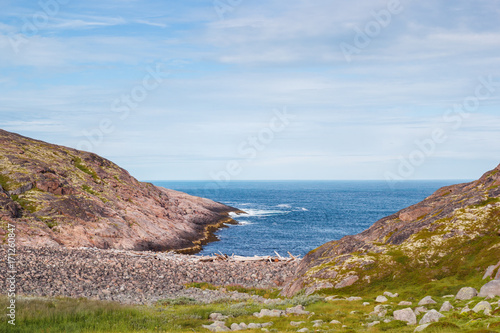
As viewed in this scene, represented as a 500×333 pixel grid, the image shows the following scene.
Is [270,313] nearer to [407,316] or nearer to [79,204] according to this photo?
[407,316]

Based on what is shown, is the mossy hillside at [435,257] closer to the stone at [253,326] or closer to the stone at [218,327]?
the stone at [253,326]

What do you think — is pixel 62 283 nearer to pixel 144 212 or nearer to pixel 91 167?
pixel 144 212

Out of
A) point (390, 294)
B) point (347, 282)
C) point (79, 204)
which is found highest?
point (79, 204)

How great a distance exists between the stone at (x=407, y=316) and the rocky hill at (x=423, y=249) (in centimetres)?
569

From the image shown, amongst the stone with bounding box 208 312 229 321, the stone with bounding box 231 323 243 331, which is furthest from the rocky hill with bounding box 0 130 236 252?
the stone with bounding box 231 323 243 331

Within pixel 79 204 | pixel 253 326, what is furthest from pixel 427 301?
pixel 79 204

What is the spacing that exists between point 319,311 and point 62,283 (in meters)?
22.1

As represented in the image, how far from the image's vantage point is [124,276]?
118ft

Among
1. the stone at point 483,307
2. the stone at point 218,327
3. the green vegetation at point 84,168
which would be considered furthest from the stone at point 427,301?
the green vegetation at point 84,168

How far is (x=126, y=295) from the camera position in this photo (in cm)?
3006

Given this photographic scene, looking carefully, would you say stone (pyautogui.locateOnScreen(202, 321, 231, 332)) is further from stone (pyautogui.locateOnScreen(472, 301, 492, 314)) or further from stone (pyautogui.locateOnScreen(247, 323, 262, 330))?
stone (pyautogui.locateOnScreen(472, 301, 492, 314))

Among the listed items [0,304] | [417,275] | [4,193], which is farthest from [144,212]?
[417,275]

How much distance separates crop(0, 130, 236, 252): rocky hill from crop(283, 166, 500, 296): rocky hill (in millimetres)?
38885

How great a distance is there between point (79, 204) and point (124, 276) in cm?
3143
